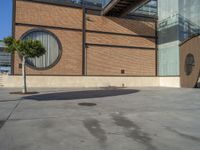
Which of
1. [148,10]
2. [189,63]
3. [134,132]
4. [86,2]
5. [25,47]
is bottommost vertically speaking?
[134,132]

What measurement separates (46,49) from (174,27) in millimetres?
14428

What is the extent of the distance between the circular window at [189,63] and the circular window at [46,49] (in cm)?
1340

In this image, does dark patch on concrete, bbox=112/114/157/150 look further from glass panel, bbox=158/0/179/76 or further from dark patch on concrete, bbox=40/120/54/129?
glass panel, bbox=158/0/179/76

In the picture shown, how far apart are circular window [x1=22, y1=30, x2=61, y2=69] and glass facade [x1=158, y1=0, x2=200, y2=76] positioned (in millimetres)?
12664

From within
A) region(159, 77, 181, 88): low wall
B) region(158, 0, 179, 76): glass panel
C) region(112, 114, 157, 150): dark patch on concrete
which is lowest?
region(112, 114, 157, 150): dark patch on concrete

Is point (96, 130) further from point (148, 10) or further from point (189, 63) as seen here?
point (148, 10)

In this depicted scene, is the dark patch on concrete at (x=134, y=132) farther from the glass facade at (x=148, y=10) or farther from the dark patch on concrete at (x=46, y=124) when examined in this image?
the glass facade at (x=148, y=10)

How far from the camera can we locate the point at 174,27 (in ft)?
89.4

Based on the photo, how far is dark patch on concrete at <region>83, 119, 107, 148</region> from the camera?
5.59 meters

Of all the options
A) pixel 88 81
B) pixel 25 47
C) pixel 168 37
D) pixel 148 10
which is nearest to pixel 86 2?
pixel 88 81

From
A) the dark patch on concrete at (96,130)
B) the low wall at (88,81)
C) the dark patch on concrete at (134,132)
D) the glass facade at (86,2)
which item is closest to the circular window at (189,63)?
the low wall at (88,81)

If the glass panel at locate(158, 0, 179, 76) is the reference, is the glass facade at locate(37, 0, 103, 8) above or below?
above

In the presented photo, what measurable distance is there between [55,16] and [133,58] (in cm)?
1028

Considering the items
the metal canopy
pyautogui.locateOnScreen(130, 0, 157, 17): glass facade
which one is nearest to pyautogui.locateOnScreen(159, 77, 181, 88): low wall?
pyautogui.locateOnScreen(130, 0, 157, 17): glass facade
